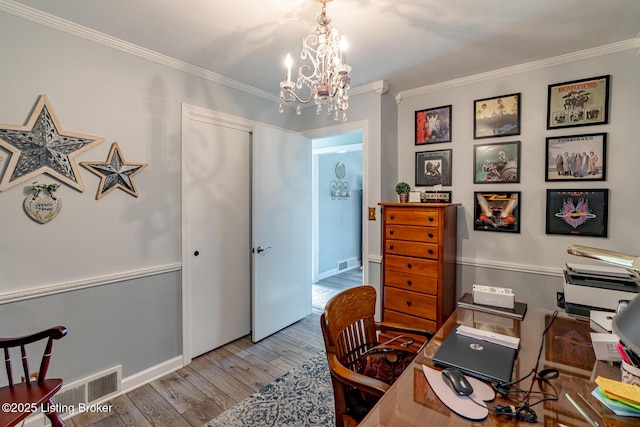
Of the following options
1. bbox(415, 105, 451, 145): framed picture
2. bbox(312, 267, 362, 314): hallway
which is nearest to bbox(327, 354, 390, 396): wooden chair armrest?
bbox(415, 105, 451, 145): framed picture

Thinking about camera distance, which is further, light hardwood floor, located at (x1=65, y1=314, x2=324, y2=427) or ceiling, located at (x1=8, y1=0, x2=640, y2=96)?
light hardwood floor, located at (x1=65, y1=314, x2=324, y2=427)

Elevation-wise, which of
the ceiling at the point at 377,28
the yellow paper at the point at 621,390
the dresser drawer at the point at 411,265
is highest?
the ceiling at the point at 377,28

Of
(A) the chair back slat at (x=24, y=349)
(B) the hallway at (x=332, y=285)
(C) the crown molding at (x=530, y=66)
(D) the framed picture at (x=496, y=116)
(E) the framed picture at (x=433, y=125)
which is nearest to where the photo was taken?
(A) the chair back slat at (x=24, y=349)

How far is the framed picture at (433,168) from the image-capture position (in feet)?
9.19

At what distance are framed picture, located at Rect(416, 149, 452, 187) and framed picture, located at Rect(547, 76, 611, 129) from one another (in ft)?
2.66

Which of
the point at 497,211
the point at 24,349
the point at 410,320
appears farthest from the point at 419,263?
the point at 24,349

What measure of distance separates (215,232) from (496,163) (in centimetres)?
261

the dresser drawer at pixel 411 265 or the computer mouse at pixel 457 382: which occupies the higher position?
the dresser drawer at pixel 411 265

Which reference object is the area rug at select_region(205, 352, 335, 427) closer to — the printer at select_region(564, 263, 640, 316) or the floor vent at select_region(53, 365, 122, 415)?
the floor vent at select_region(53, 365, 122, 415)

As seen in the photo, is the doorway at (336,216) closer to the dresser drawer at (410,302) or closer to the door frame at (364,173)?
the door frame at (364,173)

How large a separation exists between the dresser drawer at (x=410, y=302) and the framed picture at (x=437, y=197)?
0.93 metres

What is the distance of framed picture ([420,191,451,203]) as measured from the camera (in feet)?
9.19

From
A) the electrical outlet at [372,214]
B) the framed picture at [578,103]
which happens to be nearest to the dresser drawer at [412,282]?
the electrical outlet at [372,214]

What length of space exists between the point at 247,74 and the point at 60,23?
4.11 feet
